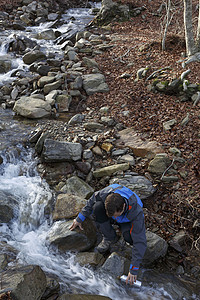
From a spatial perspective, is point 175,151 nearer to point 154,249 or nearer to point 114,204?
point 154,249

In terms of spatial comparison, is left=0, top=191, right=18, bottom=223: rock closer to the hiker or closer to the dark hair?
the hiker

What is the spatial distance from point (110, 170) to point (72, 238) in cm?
180

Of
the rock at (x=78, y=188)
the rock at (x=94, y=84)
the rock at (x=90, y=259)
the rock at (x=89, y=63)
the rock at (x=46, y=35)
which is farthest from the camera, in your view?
the rock at (x=46, y=35)

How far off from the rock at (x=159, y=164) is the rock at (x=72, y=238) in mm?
1967

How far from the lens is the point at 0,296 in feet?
8.57

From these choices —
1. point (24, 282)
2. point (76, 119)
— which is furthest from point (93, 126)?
point (24, 282)

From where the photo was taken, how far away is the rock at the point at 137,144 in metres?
5.59

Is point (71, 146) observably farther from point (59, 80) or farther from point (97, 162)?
point (59, 80)

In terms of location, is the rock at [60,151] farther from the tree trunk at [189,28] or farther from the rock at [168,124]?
the tree trunk at [189,28]

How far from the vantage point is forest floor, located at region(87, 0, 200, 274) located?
4.47 metres

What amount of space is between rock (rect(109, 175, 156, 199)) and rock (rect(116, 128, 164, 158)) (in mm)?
792

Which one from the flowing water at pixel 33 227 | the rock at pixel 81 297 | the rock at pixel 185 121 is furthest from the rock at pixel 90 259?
the rock at pixel 185 121

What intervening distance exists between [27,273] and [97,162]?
122 inches

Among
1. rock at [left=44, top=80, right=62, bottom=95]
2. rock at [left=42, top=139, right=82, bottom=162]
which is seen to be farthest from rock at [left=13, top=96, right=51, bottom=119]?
rock at [left=42, top=139, right=82, bottom=162]
